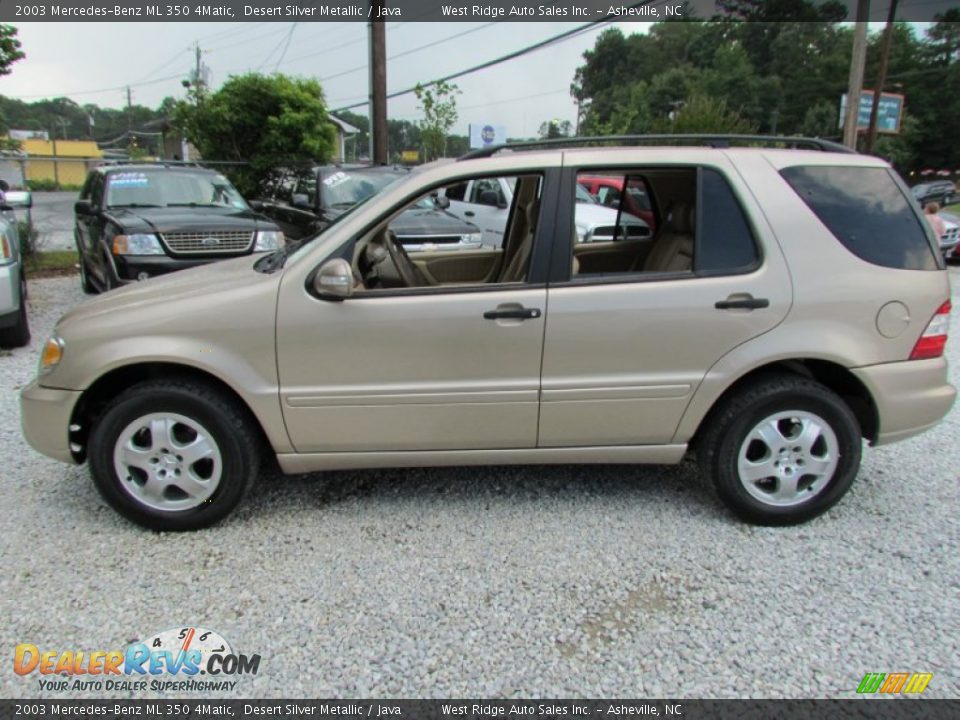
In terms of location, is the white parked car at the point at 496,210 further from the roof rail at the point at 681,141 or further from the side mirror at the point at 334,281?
the side mirror at the point at 334,281

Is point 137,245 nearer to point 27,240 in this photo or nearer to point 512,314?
point 512,314

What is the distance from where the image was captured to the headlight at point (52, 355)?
9.90 ft

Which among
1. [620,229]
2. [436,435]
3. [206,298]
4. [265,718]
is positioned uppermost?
[620,229]

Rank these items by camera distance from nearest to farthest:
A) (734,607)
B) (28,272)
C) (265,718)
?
(265,718) < (734,607) < (28,272)

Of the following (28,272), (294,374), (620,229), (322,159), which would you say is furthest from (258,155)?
(294,374)

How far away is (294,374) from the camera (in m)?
2.99

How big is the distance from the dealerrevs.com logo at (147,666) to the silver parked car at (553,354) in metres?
0.78

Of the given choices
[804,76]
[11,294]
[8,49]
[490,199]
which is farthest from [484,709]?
[804,76]

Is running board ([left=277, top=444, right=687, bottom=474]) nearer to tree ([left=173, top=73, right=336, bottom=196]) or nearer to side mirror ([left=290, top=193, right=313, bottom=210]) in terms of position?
side mirror ([left=290, top=193, right=313, bottom=210])

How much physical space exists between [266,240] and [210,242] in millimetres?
609

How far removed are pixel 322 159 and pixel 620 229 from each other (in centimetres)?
1293

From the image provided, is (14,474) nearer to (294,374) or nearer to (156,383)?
(156,383)

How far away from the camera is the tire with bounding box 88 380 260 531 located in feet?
9.72

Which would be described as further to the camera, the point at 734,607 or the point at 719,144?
the point at 719,144
